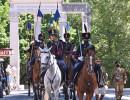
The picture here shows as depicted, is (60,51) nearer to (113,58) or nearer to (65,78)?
(65,78)

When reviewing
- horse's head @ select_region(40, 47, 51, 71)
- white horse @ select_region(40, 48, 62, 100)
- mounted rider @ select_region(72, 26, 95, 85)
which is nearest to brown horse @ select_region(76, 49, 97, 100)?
mounted rider @ select_region(72, 26, 95, 85)

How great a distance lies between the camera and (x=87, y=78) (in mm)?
17219

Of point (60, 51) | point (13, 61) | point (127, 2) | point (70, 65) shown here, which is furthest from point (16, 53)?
point (60, 51)

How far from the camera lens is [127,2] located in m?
29.2

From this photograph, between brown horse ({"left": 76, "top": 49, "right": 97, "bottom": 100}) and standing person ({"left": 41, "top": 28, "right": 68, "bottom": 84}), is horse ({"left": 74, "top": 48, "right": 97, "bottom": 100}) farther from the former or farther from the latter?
standing person ({"left": 41, "top": 28, "right": 68, "bottom": 84})

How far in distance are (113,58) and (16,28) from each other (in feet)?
33.1

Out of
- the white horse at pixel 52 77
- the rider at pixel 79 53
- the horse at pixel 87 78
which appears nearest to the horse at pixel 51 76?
the white horse at pixel 52 77

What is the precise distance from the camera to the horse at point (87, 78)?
16734mm

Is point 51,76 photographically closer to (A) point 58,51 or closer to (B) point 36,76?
(A) point 58,51

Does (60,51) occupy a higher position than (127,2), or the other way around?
(127,2)

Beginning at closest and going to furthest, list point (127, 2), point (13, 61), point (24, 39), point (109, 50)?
1. point (127, 2)
2. point (13, 61)
3. point (109, 50)
4. point (24, 39)

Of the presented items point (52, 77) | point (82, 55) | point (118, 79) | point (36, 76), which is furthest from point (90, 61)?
point (118, 79)

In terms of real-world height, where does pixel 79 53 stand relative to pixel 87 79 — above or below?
above

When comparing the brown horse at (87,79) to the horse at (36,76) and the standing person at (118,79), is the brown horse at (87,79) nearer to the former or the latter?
the horse at (36,76)
